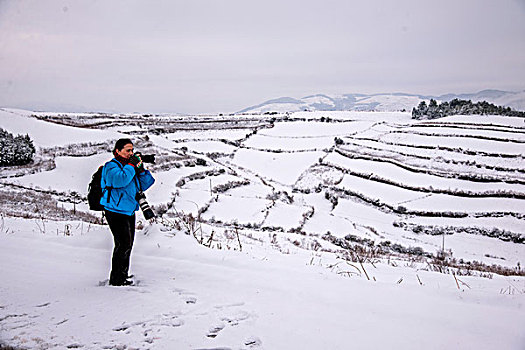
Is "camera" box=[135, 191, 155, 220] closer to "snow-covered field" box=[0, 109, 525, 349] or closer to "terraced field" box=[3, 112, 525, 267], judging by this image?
"snow-covered field" box=[0, 109, 525, 349]

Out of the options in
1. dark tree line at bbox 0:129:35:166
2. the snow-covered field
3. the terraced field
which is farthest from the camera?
dark tree line at bbox 0:129:35:166

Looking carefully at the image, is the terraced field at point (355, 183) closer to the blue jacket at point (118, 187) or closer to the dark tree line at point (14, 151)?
the dark tree line at point (14, 151)

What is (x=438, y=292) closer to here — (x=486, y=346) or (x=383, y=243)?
(x=486, y=346)

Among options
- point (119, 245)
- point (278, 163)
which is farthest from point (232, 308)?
point (278, 163)

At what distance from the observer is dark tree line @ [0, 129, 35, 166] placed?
20.8 m

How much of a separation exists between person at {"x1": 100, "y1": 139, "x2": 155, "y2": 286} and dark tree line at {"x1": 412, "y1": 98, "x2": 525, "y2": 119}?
49509 millimetres

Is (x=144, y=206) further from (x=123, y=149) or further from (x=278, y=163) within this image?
(x=278, y=163)

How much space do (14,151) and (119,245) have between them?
2323cm

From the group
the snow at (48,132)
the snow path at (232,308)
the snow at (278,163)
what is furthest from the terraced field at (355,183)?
the snow path at (232,308)

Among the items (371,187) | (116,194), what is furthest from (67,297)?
(371,187)

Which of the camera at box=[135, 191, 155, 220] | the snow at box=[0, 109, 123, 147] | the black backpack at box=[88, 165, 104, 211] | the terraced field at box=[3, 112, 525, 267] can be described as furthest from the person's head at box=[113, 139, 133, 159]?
the snow at box=[0, 109, 123, 147]

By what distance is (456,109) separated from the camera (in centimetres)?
4697

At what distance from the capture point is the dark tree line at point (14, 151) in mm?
20781

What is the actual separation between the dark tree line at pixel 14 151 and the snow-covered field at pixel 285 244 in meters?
1.18
